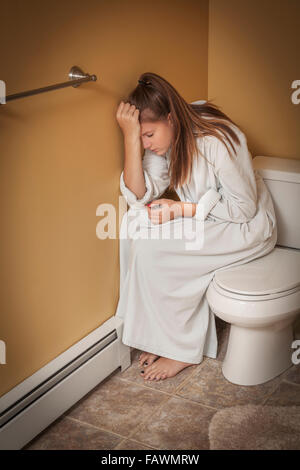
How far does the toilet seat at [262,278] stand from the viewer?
82.7 inches

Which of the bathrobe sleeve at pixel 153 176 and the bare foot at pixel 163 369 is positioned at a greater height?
the bathrobe sleeve at pixel 153 176

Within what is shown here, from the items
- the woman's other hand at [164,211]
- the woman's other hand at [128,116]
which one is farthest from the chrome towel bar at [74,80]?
the woman's other hand at [164,211]

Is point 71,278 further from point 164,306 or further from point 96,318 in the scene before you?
point 164,306

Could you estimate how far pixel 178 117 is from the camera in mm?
2156

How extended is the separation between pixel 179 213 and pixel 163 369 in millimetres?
608

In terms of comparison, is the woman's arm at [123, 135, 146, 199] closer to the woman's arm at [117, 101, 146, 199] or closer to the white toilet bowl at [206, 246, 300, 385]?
the woman's arm at [117, 101, 146, 199]

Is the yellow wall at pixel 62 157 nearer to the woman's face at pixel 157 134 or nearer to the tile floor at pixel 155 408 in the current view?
the woman's face at pixel 157 134

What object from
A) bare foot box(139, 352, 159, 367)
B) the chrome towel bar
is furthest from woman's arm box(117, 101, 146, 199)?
bare foot box(139, 352, 159, 367)

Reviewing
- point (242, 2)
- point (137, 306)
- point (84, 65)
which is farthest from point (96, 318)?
point (242, 2)

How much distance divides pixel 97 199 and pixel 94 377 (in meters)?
0.66

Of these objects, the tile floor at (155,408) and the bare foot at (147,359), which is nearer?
the tile floor at (155,408)

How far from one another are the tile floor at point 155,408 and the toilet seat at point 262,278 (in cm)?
39

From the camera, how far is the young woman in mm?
2166

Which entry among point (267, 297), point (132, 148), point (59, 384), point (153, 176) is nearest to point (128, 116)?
point (132, 148)
